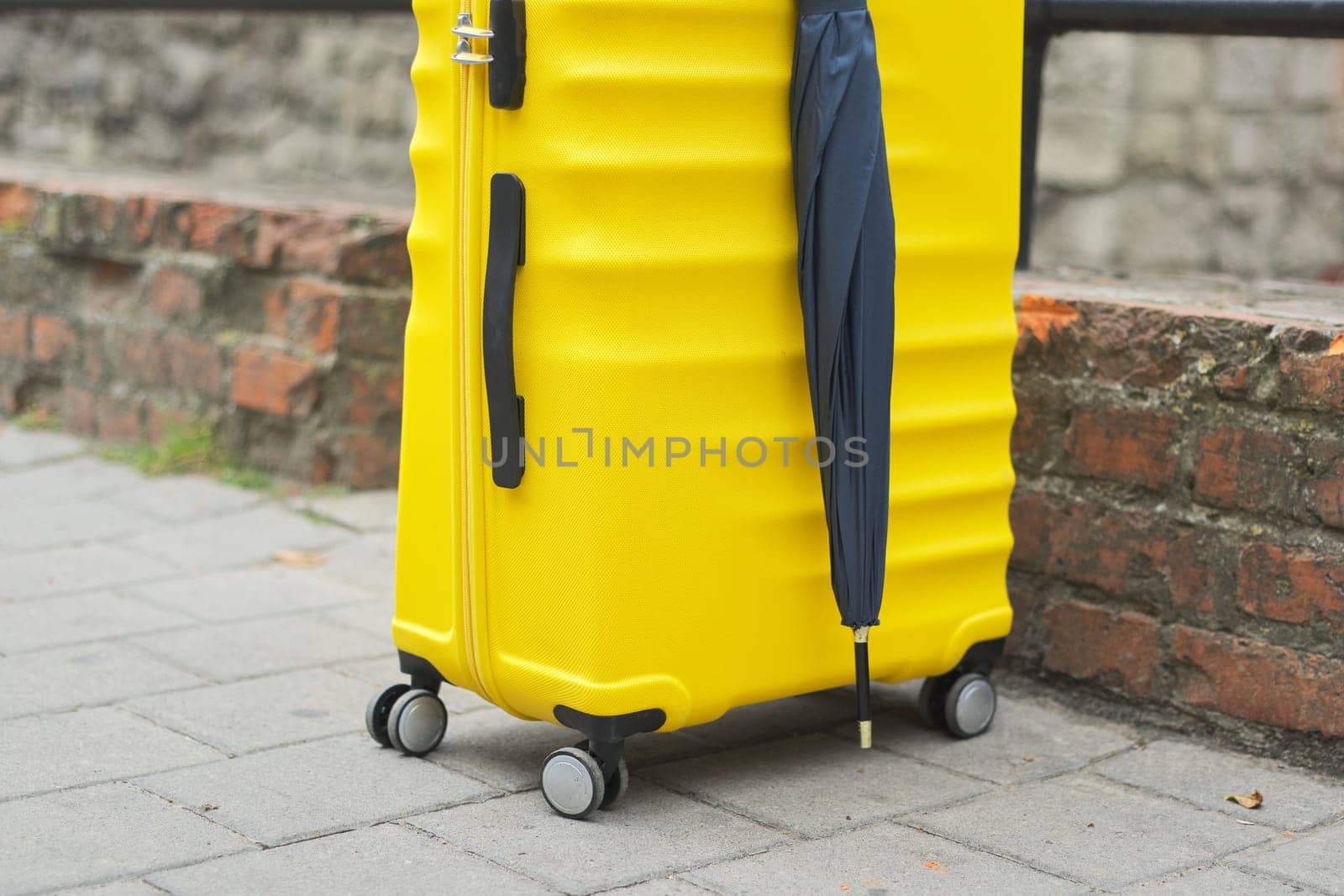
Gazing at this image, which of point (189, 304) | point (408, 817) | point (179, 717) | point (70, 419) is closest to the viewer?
point (408, 817)

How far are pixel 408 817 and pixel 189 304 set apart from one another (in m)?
2.47

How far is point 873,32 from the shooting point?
244 centimetres

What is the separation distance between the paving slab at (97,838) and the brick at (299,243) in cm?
196

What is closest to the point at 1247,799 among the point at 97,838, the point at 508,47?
the point at 508,47

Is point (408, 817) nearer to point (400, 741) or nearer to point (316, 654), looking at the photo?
point (400, 741)

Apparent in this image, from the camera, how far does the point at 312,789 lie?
2.50m

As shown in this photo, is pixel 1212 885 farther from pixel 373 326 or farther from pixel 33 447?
pixel 33 447

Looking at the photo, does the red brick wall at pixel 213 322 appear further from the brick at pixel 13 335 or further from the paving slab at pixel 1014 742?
the paving slab at pixel 1014 742

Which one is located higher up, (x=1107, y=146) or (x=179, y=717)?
(x=1107, y=146)

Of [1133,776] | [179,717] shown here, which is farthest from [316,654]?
[1133,776]

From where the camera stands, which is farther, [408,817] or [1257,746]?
[1257,746]

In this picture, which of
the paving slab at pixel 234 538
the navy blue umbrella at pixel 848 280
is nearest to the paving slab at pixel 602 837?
the navy blue umbrella at pixel 848 280

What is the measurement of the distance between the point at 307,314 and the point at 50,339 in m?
1.20

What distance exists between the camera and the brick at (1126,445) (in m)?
2.84
